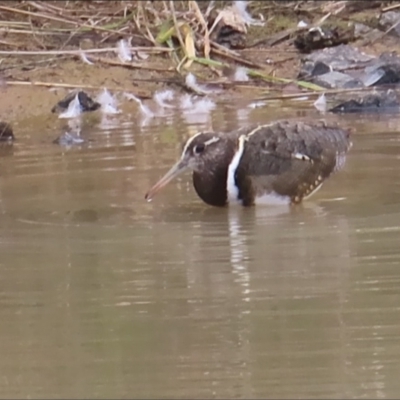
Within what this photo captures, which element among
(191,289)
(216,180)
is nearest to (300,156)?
(216,180)

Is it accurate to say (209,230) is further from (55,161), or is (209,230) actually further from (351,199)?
(55,161)

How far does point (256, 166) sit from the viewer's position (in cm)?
539

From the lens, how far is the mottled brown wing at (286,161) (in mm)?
5389

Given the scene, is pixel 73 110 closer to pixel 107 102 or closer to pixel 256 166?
pixel 107 102

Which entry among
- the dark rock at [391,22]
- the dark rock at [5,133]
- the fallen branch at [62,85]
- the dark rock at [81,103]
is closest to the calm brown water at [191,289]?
the dark rock at [5,133]

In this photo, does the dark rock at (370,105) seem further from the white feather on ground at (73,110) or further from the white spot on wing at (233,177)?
the white spot on wing at (233,177)

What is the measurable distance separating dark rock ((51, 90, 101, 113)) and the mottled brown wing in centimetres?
299

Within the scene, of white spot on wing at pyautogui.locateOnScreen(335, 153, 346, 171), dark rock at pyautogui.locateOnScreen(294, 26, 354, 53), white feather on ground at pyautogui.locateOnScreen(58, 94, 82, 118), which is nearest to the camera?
white spot on wing at pyautogui.locateOnScreen(335, 153, 346, 171)

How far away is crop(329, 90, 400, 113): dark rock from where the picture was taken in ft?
26.0

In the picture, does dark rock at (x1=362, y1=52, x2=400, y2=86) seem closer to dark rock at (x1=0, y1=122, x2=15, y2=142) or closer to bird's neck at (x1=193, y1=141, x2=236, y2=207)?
dark rock at (x1=0, y1=122, x2=15, y2=142)

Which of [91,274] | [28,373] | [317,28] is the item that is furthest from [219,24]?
[28,373]

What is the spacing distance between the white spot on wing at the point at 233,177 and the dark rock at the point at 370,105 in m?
2.62

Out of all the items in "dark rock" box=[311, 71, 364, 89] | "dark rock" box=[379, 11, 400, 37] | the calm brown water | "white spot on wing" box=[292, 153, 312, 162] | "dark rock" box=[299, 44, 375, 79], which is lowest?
the calm brown water

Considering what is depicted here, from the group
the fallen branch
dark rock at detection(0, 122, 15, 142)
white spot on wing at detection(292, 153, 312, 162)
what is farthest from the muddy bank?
white spot on wing at detection(292, 153, 312, 162)
